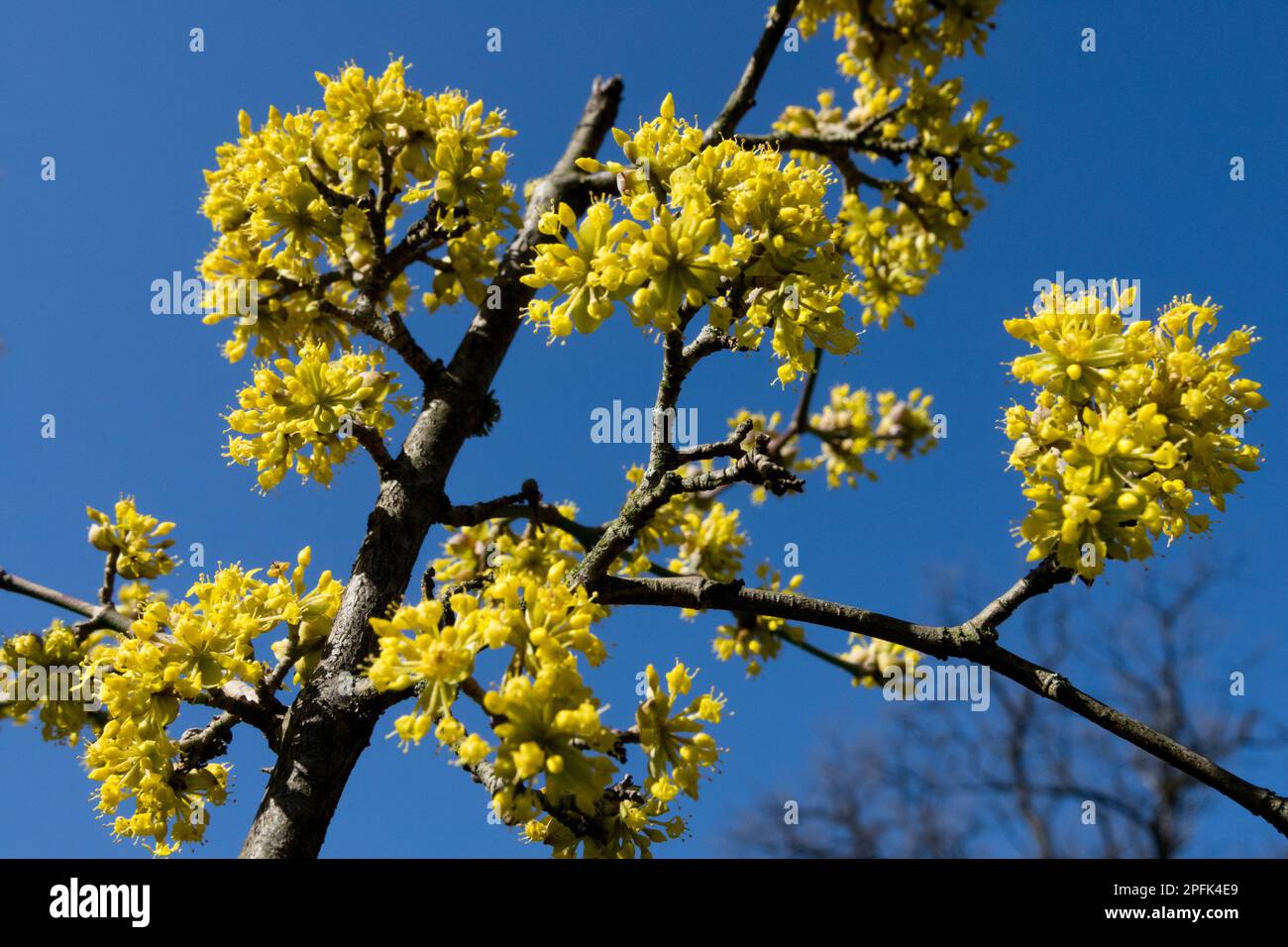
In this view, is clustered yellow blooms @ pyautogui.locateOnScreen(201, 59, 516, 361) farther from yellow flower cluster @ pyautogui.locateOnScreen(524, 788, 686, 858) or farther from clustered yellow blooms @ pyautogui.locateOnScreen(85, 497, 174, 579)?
yellow flower cluster @ pyautogui.locateOnScreen(524, 788, 686, 858)

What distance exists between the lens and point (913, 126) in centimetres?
550

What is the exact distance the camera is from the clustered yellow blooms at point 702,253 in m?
2.51

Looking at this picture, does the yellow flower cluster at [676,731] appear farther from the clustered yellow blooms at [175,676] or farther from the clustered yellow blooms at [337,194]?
the clustered yellow blooms at [337,194]

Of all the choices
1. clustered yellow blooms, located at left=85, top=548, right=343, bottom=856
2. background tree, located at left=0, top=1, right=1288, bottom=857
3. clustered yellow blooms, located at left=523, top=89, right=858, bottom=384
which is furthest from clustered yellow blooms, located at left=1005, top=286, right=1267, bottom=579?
clustered yellow blooms, located at left=85, top=548, right=343, bottom=856

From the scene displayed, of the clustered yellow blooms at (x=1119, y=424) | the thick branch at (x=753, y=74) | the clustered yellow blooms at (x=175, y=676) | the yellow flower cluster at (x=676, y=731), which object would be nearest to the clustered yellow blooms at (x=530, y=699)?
the yellow flower cluster at (x=676, y=731)

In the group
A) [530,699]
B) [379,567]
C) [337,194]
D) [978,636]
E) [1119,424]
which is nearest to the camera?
[530,699]

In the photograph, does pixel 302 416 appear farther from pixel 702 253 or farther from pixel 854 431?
pixel 854 431

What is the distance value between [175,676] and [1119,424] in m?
2.70

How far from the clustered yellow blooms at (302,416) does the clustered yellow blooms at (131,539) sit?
105cm

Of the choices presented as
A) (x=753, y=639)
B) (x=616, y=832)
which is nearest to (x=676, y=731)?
(x=616, y=832)

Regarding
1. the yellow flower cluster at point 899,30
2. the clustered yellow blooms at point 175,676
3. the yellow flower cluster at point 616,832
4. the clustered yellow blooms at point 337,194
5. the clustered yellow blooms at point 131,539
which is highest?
the yellow flower cluster at point 899,30

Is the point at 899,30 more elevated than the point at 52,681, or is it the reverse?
the point at 899,30
